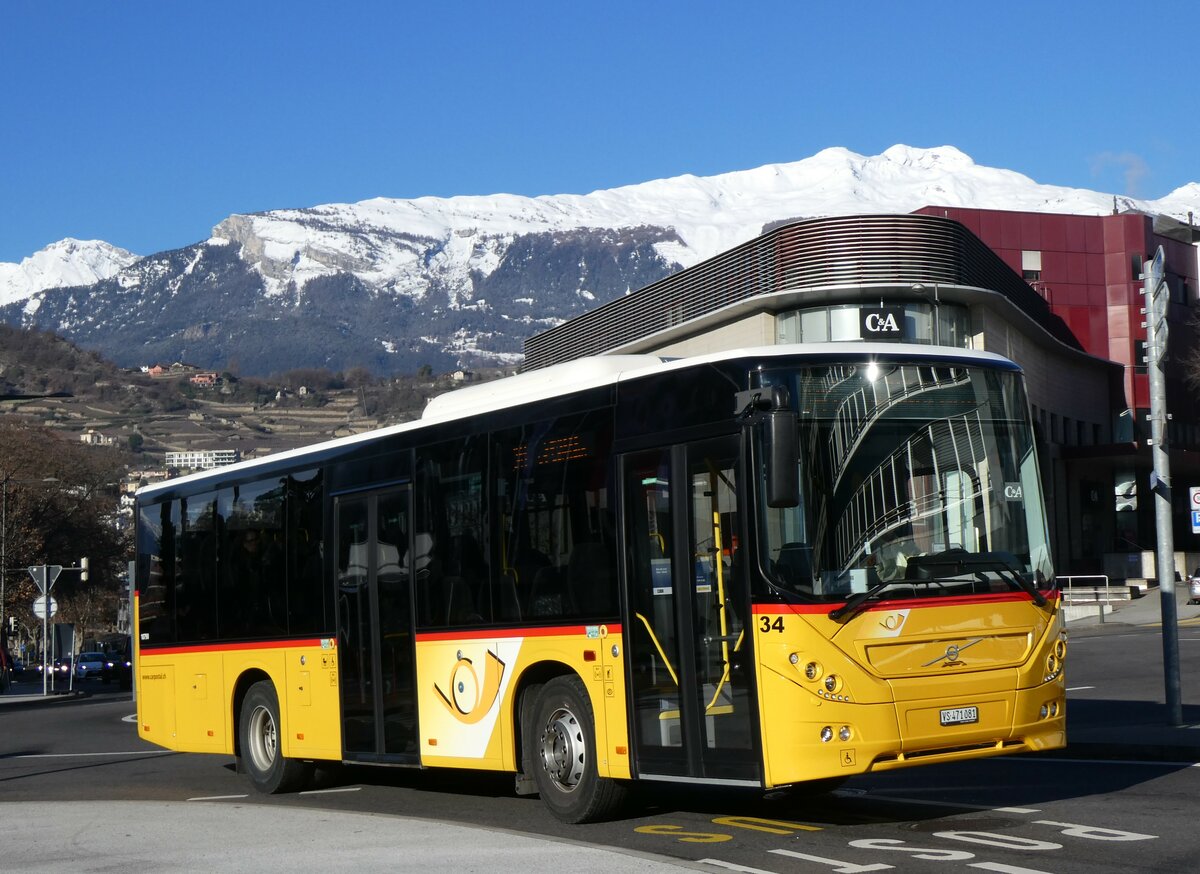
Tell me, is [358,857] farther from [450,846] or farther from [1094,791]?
[1094,791]

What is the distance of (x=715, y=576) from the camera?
10.4 meters

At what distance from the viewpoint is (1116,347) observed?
76.1 meters

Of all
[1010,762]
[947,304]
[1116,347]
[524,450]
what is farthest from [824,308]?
[524,450]

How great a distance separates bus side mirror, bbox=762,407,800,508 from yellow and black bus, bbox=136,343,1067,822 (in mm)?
16

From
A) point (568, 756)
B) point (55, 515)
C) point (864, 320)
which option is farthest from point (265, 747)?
point (55, 515)

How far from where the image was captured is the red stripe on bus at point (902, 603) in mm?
9953

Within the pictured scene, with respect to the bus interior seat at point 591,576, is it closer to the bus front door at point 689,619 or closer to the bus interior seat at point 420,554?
the bus front door at point 689,619

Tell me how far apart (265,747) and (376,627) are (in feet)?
8.50

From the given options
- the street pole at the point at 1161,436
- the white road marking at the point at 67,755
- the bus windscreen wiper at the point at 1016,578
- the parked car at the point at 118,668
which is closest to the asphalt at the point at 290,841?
the street pole at the point at 1161,436

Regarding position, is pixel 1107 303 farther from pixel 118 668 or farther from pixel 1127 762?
pixel 1127 762

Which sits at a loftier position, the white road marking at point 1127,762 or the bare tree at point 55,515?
the bare tree at point 55,515

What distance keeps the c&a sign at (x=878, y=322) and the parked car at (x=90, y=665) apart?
34.0 meters

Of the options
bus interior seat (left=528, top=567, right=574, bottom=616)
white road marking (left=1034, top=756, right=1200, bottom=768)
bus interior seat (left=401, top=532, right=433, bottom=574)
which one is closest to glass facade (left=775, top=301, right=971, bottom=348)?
white road marking (left=1034, top=756, right=1200, bottom=768)

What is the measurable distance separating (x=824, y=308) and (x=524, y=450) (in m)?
39.5
